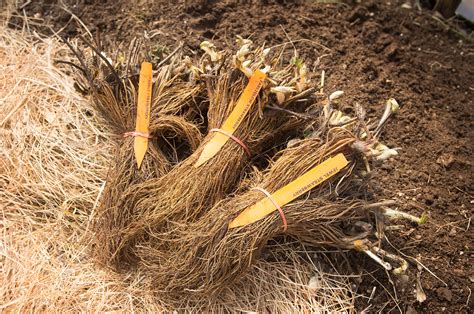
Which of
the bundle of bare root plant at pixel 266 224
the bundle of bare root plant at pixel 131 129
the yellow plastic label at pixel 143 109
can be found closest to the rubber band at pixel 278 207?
the bundle of bare root plant at pixel 266 224

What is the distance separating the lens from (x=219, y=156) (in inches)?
80.7

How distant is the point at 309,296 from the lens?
7.04 ft

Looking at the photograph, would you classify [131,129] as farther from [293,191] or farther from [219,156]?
[293,191]

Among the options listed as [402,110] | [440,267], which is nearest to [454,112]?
[402,110]

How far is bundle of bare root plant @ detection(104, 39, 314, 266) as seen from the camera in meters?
2.05

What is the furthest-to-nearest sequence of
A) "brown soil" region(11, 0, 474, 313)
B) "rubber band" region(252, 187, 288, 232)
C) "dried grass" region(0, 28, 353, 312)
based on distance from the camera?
"brown soil" region(11, 0, 474, 313), "dried grass" region(0, 28, 353, 312), "rubber band" region(252, 187, 288, 232)

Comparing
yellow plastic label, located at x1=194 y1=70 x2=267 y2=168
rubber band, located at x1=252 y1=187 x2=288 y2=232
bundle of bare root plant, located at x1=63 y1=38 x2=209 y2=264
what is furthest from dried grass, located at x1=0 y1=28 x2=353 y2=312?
yellow plastic label, located at x1=194 y1=70 x2=267 y2=168

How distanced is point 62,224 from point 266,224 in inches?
32.5

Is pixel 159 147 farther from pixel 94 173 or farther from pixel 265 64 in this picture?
pixel 265 64

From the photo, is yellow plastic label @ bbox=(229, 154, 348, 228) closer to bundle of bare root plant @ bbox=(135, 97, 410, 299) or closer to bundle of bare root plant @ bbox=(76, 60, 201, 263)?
bundle of bare root plant @ bbox=(135, 97, 410, 299)

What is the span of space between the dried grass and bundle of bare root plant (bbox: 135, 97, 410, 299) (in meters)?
0.13

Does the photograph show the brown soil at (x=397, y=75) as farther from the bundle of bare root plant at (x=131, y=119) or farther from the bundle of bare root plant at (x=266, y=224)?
the bundle of bare root plant at (x=131, y=119)

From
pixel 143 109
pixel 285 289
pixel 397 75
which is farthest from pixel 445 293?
pixel 143 109

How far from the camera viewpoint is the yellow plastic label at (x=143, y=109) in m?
2.13
